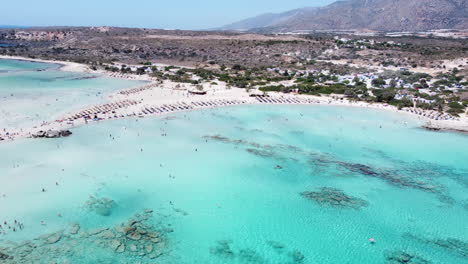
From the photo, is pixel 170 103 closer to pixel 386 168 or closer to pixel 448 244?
pixel 386 168

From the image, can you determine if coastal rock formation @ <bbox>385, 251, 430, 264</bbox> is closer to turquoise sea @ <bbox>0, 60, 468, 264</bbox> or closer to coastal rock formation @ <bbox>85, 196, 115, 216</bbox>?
turquoise sea @ <bbox>0, 60, 468, 264</bbox>

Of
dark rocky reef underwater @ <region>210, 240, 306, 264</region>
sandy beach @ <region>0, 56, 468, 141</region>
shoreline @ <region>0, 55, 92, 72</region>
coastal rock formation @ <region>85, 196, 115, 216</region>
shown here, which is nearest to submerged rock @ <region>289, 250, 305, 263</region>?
dark rocky reef underwater @ <region>210, 240, 306, 264</region>

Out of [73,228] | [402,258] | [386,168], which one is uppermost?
[73,228]

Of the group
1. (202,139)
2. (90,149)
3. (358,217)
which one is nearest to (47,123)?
(90,149)

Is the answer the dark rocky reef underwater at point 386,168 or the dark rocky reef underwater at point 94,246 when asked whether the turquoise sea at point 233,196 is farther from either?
the dark rocky reef underwater at point 386,168

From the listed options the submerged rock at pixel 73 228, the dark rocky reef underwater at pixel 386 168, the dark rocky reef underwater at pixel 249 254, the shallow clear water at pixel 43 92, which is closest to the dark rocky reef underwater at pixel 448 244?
the dark rocky reef underwater at pixel 386 168

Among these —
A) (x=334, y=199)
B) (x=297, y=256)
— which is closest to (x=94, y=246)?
(x=297, y=256)
